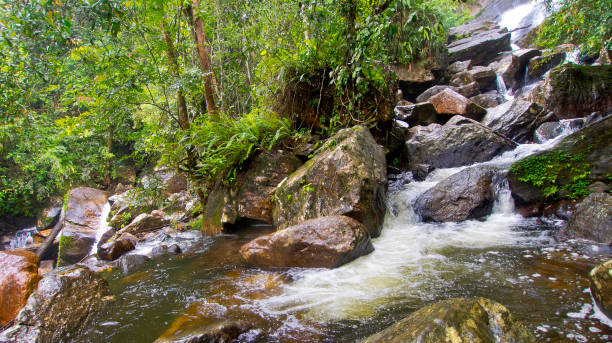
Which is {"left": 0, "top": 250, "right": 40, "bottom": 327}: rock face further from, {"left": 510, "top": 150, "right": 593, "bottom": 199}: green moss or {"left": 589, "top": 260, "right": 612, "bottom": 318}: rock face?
{"left": 510, "top": 150, "right": 593, "bottom": 199}: green moss

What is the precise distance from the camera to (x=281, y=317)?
106 inches

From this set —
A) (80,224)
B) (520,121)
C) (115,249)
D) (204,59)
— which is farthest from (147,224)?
(520,121)

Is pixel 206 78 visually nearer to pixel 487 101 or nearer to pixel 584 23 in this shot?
pixel 584 23

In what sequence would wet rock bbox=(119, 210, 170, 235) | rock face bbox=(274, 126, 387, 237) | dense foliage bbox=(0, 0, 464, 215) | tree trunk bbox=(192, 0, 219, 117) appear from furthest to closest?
1. wet rock bbox=(119, 210, 170, 235)
2. tree trunk bbox=(192, 0, 219, 117)
3. rock face bbox=(274, 126, 387, 237)
4. dense foliage bbox=(0, 0, 464, 215)

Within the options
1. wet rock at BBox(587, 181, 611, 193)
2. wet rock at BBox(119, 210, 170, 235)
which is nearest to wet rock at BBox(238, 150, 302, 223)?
wet rock at BBox(119, 210, 170, 235)

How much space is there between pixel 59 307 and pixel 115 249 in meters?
3.96

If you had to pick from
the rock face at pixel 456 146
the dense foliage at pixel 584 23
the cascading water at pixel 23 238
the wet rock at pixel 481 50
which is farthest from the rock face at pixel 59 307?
the wet rock at pixel 481 50

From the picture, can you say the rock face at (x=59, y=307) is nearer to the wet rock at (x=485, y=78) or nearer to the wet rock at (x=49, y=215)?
the wet rock at (x=49, y=215)

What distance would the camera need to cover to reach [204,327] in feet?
8.12

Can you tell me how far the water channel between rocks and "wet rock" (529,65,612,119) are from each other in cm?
564

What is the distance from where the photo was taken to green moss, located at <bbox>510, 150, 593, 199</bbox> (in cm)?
446

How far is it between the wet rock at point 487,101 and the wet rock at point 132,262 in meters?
11.2

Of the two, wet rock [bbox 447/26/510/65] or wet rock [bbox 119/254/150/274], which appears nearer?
wet rock [bbox 119/254/150/274]

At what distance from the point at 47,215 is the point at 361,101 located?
16.8 m
